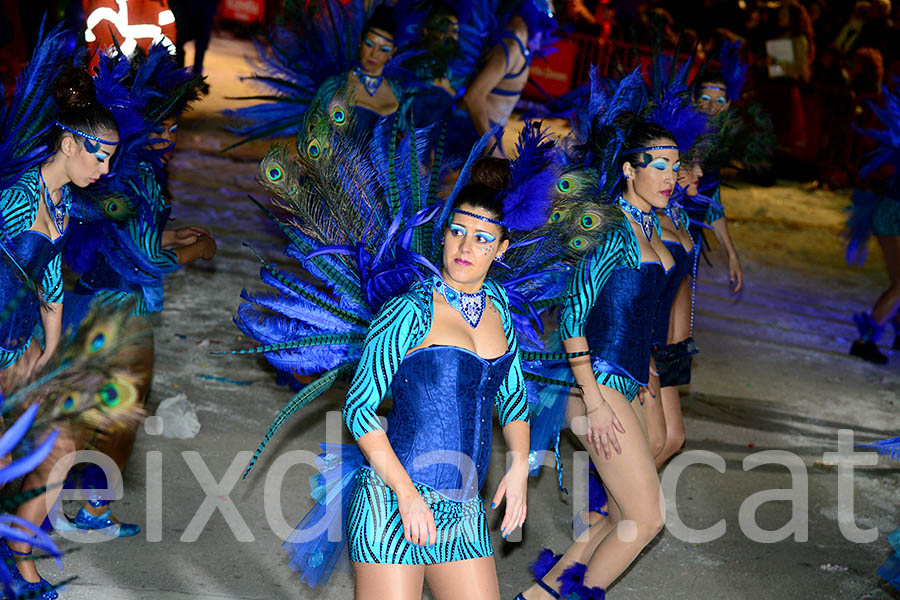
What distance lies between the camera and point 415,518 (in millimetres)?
2918

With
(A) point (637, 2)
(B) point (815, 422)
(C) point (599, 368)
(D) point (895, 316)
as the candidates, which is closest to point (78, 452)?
(C) point (599, 368)

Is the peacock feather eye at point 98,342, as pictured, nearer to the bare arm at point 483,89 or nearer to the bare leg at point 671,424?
the bare leg at point 671,424

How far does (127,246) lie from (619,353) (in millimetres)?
1991

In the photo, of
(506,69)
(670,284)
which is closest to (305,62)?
(506,69)

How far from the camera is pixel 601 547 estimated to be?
4043mm

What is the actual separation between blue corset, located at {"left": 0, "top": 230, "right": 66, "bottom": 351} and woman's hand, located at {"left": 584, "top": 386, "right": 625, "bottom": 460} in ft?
6.35

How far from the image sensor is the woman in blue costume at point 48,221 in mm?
3604

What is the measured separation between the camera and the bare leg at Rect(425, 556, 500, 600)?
306 cm

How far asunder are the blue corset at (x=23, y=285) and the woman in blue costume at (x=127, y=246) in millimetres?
426

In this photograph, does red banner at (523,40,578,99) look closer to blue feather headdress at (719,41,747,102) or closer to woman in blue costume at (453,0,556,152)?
woman in blue costume at (453,0,556,152)

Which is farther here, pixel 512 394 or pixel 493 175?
pixel 512 394

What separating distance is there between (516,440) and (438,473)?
307 mm

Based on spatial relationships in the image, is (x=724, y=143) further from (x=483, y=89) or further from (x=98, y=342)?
(x=98, y=342)

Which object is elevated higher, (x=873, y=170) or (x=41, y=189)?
(x=41, y=189)
